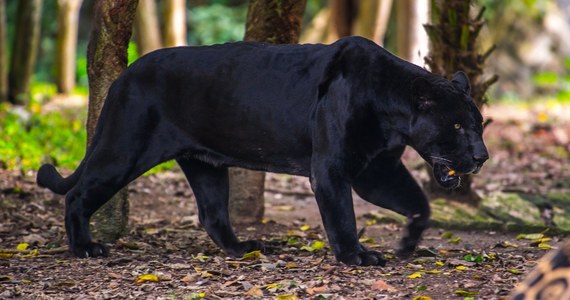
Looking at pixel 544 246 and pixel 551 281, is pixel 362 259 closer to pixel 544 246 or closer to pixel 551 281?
pixel 544 246

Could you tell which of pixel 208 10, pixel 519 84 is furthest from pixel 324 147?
pixel 519 84

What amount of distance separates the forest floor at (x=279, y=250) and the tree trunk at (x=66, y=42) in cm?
788

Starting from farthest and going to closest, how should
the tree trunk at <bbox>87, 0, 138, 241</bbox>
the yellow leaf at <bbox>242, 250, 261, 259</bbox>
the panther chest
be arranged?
the tree trunk at <bbox>87, 0, 138, 241</bbox> < the yellow leaf at <bbox>242, 250, 261, 259</bbox> < the panther chest

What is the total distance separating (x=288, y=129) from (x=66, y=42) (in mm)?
12676

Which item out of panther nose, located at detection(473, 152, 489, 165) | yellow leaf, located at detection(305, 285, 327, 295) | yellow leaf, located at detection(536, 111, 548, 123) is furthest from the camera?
yellow leaf, located at detection(536, 111, 548, 123)

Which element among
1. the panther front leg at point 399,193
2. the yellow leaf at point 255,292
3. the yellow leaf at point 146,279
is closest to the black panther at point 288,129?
the panther front leg at point 399,193

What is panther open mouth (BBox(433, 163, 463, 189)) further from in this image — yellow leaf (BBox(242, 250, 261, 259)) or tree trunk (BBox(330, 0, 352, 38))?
tree trunk (BBox(330, 0, 352, 38))

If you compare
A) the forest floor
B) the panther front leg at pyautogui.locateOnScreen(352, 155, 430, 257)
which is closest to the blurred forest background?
the forest floor

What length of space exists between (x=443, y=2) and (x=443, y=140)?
2.84 m

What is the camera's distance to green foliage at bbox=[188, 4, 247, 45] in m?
20.2

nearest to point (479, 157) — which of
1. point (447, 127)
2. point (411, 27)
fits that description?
point (447, 127)

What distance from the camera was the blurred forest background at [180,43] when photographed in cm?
1228

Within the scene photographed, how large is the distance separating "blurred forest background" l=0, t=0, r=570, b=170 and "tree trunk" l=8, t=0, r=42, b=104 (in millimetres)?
17

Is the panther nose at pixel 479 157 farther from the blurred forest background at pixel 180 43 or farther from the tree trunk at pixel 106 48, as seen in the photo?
the tree trunk at pixel 106 48
